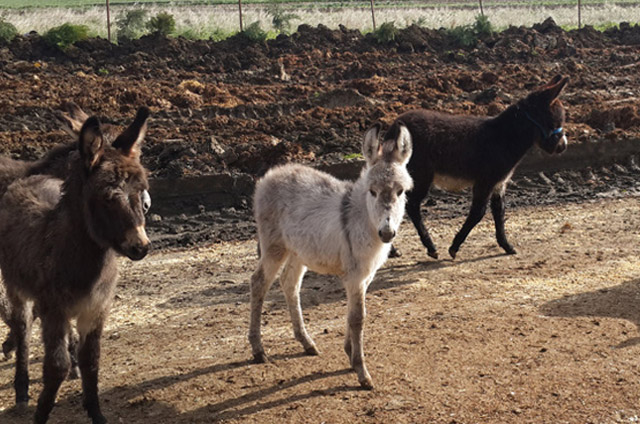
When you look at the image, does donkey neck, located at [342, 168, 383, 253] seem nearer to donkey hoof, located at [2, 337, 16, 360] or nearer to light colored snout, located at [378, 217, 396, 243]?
light colored snout, located at [378, 217, 396, 243]

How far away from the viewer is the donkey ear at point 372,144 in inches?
267

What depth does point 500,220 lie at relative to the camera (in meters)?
11.5

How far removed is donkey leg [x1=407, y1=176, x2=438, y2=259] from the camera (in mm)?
11094

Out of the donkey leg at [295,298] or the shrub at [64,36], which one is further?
the shrub at [64,36]

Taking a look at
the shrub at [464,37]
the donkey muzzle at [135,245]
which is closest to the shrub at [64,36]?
the shrub at [464,37]

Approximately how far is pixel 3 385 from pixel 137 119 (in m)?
3.06

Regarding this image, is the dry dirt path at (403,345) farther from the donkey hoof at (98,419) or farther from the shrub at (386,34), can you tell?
the shrub at (386,34)

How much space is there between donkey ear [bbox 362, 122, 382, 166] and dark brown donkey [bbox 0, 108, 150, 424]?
6.07ft

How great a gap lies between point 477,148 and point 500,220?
3.48 ft

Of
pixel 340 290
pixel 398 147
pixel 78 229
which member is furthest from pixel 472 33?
pixel 78 229

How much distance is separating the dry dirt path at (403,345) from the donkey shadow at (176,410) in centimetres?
2

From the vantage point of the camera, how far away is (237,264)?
11219 mm

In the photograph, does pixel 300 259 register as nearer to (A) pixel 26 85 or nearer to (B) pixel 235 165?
(B) pixel 235 165

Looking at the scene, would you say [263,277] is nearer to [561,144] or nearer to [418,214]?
[418,214]
